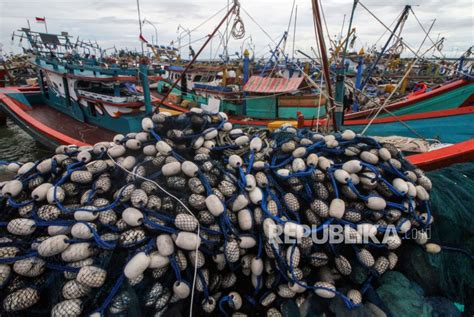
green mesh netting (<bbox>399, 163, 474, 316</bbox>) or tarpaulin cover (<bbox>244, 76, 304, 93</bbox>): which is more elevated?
tarpaulin cover (<bbox>244, 76, 304, 93</bbox>)

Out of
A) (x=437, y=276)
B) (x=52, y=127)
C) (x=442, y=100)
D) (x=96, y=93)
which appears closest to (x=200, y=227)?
(x=437, y=276)

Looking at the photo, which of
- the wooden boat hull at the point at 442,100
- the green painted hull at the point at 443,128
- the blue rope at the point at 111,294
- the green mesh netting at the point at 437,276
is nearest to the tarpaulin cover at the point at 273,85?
the wooden boat hull at the point at 442,100

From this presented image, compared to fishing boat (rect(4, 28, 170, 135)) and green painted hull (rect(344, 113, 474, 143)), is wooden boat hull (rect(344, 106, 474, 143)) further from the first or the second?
fishing boat (rect(4, 28, 170, 135))

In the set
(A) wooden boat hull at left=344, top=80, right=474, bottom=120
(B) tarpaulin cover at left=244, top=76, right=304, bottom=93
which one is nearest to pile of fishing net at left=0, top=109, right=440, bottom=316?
(A) wooden boat hull at left=344, top=80, right=474, bottom=120

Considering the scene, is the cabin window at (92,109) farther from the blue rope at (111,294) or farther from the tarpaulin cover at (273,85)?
the blue rope at (111,294)

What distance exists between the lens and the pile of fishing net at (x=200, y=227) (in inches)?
60.7

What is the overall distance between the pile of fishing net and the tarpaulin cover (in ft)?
22.9

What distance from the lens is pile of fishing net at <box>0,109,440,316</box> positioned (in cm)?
154

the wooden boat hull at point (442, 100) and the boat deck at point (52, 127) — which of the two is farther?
the boat deck at point (52, 127)

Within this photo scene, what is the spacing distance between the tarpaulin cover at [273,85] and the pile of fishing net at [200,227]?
6993 mm

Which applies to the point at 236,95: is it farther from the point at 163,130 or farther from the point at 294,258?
the point at 294,258

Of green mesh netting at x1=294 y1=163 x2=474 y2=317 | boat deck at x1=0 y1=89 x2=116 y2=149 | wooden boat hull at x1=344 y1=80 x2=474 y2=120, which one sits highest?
wooden boat hull at x1=344 y1=80 x2=474 y2=120

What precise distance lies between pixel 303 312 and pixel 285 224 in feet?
2.24

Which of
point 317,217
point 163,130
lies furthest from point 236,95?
point 317,217
